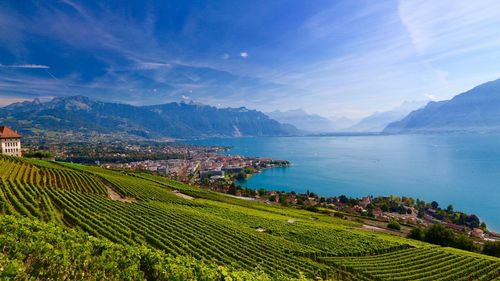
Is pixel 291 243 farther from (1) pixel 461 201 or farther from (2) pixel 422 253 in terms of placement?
(1) pixel 461 201

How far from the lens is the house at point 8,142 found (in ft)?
216

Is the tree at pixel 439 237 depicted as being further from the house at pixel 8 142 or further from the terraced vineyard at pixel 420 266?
→ the house at pixel 8 142

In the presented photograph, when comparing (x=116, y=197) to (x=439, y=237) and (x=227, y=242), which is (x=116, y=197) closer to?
(x=227, y=242)

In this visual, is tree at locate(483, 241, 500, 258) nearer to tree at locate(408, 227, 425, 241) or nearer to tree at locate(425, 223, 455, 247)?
tree at locate(425, 223, 455, 247)

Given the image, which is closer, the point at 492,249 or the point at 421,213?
the point at 492,249

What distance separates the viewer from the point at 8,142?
6750 centimetres

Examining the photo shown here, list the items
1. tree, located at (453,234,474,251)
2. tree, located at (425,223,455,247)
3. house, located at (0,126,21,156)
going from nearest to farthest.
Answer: tree, located at (453,234,474,251) → tree, located at (425,223,455,247) → house, located at (0,126,21,156)

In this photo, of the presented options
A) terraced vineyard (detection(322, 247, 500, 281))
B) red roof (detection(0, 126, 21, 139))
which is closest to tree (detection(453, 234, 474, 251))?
terraced vineyard (detection(322, 247, 500, 281))

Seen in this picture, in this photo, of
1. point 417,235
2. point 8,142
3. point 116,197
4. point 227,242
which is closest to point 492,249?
point 417,235

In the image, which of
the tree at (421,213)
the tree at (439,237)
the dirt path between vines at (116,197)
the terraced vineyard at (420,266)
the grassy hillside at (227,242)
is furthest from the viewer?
the tree at (421,213)

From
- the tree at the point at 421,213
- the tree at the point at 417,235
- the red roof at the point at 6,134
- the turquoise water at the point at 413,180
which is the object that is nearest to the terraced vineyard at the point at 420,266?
the tree at the point at 417,235

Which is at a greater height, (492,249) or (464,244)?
(492,249)

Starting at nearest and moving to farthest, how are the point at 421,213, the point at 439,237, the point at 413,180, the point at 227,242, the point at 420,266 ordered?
the point at 227,242 < the point at 420,266 < the point at 439,237 < the point at 421,213 < the point at 413,180

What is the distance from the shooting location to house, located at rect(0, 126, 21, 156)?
65812 mm
